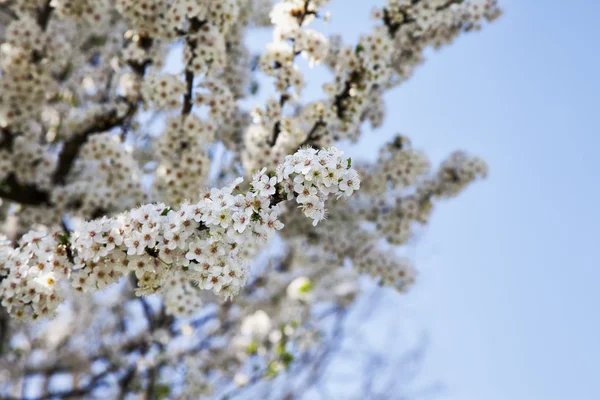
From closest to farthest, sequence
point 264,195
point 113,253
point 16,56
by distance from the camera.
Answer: point 264,195 → point 113,253 → point 16,56

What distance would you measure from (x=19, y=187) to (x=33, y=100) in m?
1.11

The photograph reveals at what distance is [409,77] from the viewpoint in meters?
7.21

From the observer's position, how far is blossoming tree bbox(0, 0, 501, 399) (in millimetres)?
3385

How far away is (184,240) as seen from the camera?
3.31 meters

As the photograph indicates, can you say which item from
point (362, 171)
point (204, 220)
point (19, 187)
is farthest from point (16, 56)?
point (204, 220)

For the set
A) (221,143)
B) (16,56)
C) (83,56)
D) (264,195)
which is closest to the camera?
(264,195)

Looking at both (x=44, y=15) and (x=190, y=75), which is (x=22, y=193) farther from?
(x=190, y=75)

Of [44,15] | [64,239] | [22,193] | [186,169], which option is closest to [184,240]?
[64,239]

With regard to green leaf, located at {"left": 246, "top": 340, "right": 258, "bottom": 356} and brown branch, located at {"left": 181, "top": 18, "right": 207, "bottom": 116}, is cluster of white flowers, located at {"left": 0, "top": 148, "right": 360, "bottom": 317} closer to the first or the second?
brown branch, located at {"left": 181, "top": 18, "right": 207, "bottom": 116}

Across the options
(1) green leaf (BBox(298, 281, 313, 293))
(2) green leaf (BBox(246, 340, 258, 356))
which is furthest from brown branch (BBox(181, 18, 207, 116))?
(1) green leaf (BBox(298, 281, 313, 293))

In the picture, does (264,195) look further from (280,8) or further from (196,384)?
(196,384)

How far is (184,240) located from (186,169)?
2.72 metres

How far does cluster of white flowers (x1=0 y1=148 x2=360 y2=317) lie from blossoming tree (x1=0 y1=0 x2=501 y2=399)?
0.01 metres

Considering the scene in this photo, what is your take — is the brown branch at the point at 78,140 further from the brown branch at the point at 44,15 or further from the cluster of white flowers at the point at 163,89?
the brown branch at the point at 44,15
